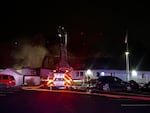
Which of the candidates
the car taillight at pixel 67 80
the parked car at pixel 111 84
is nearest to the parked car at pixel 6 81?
the parked car at pixel 111 84

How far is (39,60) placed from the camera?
72.6 meters

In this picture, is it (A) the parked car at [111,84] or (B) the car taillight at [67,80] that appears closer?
(B) the car taillight at [67,80]

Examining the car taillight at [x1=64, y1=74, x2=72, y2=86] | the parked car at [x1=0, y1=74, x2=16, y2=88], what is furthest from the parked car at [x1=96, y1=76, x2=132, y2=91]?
the parked car at [x1=0, y1=74, x2=16, y2=88]

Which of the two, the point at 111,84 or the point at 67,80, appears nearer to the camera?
the point at 67,80

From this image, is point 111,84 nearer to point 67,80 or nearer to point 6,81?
point 67,80

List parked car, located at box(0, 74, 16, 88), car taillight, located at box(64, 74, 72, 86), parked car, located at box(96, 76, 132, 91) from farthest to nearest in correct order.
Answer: parked car, located at box(0, 74, 16, 88) < parked car, located at box(96, 76, 132, 91) < car taillight, located at box(64, 74, 72, 86)

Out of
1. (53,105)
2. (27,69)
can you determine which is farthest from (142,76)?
(53,105)

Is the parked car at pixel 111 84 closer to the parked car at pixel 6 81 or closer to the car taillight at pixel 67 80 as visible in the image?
the car taillight at pixel 67 80

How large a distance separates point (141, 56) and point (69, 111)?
2561 inches

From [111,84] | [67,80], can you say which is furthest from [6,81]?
[67,80]

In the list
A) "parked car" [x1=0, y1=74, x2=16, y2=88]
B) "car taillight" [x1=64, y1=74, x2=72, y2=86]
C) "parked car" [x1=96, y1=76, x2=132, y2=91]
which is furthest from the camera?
"parked car" [x1=0, y1=74, x2=16, y2=88]

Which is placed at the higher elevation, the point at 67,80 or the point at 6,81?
the point at 67,80

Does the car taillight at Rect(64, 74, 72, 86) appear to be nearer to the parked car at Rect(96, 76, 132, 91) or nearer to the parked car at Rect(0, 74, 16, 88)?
the parked car at Rect(96, 76, 132, 91)

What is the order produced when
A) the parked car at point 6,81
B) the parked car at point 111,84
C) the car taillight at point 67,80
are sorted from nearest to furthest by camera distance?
the car taillight at point 67,80, the parked car at point 111,84, the parked car at point 6,81
